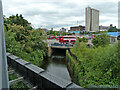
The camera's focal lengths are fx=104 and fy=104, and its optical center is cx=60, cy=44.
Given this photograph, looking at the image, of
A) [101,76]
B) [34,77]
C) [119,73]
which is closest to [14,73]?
[34,77]

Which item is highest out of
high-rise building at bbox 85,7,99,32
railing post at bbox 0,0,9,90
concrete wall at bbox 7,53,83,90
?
high-rise building at bbox 85,7,99,32

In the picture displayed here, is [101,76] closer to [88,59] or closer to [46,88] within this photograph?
[88,59]

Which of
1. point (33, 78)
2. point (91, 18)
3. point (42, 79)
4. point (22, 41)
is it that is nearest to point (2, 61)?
point (42, 79)

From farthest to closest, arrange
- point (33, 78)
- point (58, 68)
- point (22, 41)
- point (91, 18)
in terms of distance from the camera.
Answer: point (91, 18)
point (58, 68)
point (22, 41)
point (33, 78)

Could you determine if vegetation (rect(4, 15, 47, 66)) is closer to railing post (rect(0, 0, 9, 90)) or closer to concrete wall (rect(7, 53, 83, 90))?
concrete wall (rect(7, 53, 83, 90))

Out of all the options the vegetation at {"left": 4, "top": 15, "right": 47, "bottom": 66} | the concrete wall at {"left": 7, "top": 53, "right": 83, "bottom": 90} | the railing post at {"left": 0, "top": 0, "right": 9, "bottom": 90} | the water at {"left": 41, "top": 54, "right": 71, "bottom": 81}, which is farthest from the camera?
the water at {"left": 41, "top": 54, "right": 71, "bottom": 81}

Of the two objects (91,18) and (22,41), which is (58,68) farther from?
(91,18)

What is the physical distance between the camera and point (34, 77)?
8.26 ft

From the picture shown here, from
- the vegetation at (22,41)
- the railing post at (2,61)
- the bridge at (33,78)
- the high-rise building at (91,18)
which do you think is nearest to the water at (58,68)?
the vegetation at (22,41)

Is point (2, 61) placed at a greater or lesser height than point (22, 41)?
greater

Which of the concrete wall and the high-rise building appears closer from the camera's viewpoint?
the concrete wall

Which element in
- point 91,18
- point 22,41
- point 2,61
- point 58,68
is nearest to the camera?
point 2,61

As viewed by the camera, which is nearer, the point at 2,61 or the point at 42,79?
the point at 2,61

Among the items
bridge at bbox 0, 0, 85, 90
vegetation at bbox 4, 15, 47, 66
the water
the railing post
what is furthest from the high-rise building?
the railing post
